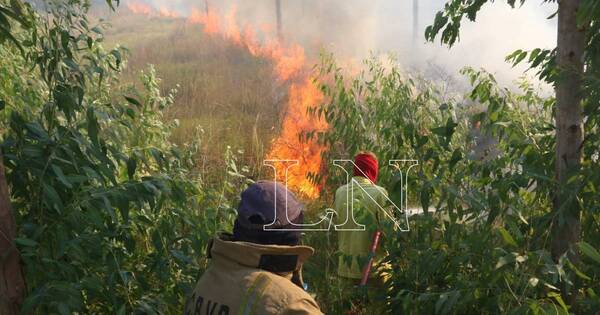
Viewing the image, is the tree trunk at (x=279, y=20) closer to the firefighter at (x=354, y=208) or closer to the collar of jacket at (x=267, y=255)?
the firefighter at (x=354, y=208)

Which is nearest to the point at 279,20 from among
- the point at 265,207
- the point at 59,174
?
the point at 59,174

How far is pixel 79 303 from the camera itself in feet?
9.08

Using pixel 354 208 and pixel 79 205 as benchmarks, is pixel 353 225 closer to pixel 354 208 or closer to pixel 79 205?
pixel 354 208

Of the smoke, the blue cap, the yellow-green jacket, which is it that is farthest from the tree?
the smoke

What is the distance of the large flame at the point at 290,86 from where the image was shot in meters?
8.35

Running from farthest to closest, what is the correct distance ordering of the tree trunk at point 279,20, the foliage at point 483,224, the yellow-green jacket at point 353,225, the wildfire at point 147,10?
the wildfire at point 147,10, the tree trunk at point 279,20, the yellow-green jacket at point 353,225, the foliage at point 483,224

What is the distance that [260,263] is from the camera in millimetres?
2012

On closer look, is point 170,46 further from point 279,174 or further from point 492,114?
point 492,114

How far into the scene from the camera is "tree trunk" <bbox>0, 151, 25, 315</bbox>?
2773mm

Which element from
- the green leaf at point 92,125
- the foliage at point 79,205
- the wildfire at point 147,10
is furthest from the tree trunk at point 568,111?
the wildfire at point 147,10

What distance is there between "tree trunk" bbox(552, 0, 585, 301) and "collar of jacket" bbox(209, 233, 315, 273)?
71.5 inches

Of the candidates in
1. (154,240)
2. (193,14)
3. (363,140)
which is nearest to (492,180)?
(154,240)

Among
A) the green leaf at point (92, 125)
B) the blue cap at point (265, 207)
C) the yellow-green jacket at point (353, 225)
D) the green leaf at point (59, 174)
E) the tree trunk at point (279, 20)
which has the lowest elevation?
the yellow-green jacket at point (353, 225)

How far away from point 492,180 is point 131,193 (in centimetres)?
207
